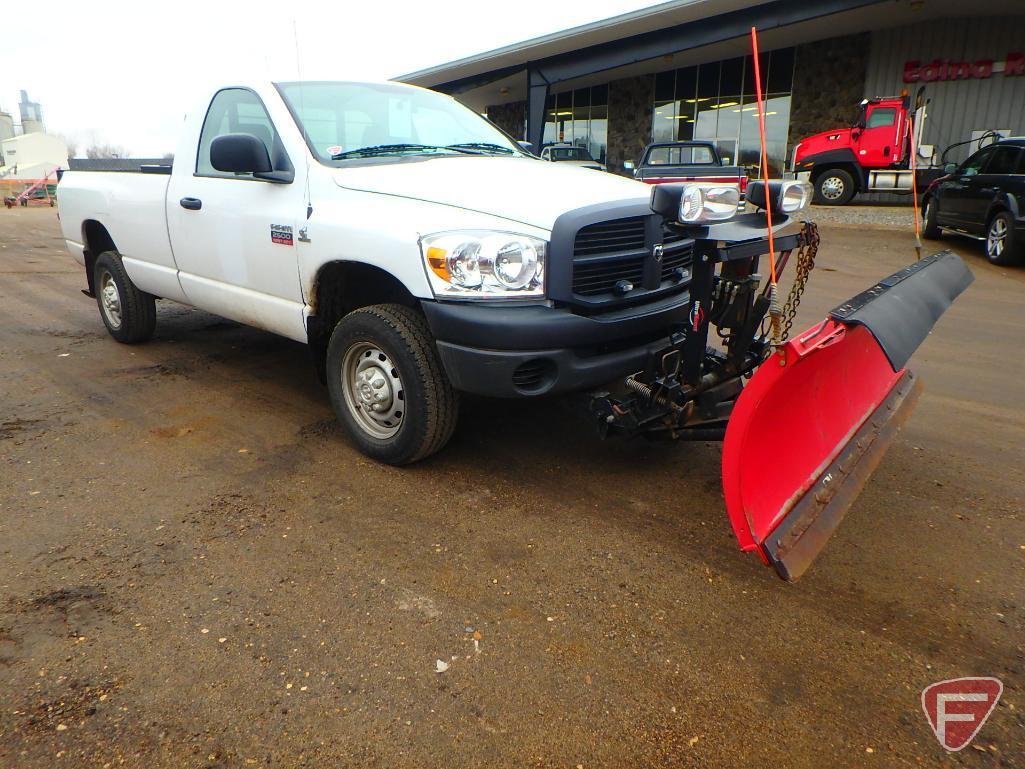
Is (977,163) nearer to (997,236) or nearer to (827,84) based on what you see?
(997,236)

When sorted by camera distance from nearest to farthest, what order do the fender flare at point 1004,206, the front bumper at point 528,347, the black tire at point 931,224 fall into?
the front bumper at point 528,347 < the fender flare at point 1004,206 < the black tire at point 931,224

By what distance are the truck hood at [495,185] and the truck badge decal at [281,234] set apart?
1.45 ft

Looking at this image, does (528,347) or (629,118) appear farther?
(629,118)

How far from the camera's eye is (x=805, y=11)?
16.3 metres

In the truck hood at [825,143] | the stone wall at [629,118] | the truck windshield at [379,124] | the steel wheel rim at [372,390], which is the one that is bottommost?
the steel wheel rim at [372,390]

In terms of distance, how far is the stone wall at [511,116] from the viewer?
31.5m

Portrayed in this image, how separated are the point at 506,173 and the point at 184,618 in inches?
102

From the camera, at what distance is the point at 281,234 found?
13.3 ft

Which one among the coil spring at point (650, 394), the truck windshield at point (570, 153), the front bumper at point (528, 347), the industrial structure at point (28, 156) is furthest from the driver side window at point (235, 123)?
the industrial structure at point (28, 156)

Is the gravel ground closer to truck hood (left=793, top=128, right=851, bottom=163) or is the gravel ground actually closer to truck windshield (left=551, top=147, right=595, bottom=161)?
truck hood (left=793, top=128, right=851, bottom=163)

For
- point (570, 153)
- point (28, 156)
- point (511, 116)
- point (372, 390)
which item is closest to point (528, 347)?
point (372, 390)

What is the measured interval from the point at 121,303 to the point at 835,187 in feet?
54.1

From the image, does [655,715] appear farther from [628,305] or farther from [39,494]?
[39,494]

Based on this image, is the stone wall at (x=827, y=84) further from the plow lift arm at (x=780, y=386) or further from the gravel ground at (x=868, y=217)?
the plow lift arm at (x=780, y=386)
